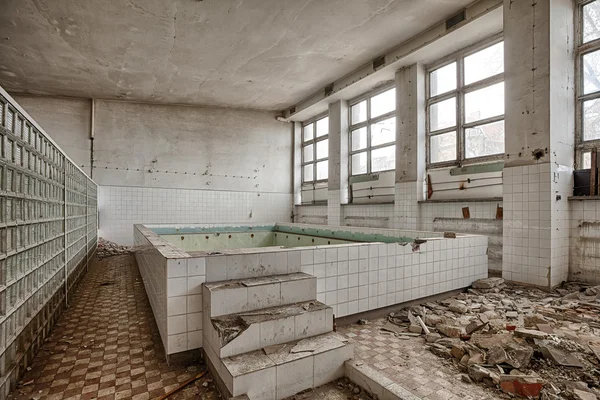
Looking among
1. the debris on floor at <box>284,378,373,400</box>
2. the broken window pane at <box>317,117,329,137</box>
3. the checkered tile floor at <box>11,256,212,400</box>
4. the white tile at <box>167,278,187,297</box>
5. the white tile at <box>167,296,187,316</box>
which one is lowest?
the debris on floor at <box>284,378,373,400</box>

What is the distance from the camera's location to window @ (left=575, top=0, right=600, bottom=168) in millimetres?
4059

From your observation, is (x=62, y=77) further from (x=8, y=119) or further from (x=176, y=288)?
(x=176, y=288)

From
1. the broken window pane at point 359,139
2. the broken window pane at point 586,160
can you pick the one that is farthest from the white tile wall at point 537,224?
the broken window pane at point 359,139

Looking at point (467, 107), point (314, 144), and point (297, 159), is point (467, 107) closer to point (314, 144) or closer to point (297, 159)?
point (314, 144)

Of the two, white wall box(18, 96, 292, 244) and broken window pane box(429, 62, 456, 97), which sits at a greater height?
broken window pane box(429, 62, 456, 97)

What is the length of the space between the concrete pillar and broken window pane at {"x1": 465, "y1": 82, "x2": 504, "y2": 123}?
3.34 m

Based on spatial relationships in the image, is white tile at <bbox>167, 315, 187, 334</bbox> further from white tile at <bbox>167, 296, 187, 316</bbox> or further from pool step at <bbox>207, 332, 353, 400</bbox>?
pool step at <bbox>207, 332, 353, 400</bbox>

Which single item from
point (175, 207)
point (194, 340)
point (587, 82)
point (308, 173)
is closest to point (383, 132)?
point (308, 173)

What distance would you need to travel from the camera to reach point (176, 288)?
204 centimetres

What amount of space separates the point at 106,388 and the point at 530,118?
17.5 feet

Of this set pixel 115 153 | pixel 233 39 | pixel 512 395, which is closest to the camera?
pixel 512 395

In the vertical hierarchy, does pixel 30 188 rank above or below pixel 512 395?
above

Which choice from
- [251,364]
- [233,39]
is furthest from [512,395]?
[233,39]

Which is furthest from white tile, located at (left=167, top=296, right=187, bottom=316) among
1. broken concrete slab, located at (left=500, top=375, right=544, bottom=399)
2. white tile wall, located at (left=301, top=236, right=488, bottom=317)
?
broken concrete slab, located at (left=500, top=375, right=544, bottom=399)
